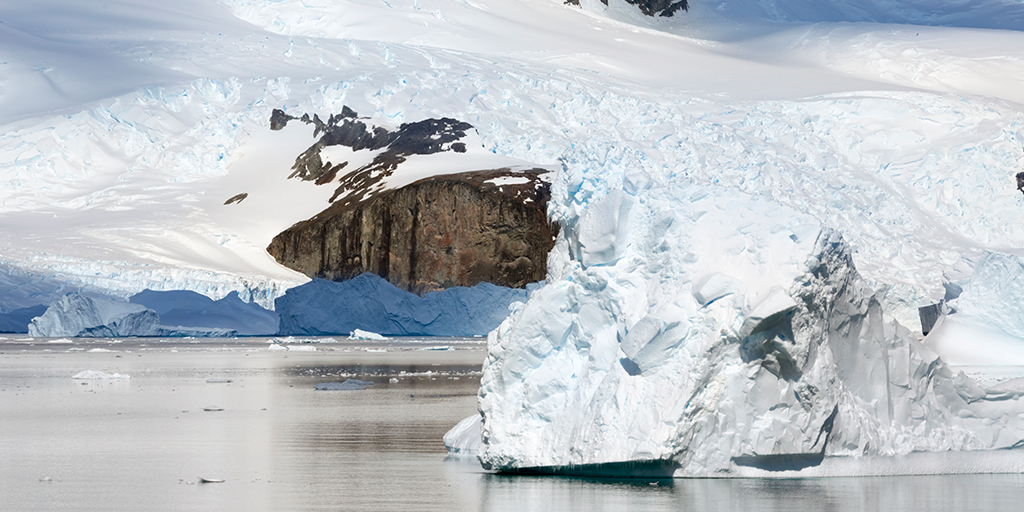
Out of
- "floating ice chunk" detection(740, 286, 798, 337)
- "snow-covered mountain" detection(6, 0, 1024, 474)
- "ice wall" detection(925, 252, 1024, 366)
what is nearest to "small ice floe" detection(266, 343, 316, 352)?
"snow-covered mountain" detection(6, 0, 1024, 474)

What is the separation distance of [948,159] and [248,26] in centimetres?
4330

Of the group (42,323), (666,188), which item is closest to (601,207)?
(666,188)

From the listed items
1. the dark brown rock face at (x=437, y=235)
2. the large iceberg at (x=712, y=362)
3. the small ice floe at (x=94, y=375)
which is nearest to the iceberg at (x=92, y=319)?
the small ice floe at (x=94, y=375)

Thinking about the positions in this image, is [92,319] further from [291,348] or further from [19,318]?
[291,348]

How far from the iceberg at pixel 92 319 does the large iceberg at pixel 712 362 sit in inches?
1132

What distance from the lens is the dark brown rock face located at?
52.8 m

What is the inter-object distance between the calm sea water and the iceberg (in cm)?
1733

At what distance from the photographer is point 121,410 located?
44.0 feet

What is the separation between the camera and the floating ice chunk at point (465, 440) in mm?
9391

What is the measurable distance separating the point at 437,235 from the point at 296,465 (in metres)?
46.2

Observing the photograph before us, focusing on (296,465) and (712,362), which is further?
(296,465)

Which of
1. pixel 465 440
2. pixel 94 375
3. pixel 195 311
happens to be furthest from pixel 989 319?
pixel 195 311

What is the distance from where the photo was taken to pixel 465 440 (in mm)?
9492

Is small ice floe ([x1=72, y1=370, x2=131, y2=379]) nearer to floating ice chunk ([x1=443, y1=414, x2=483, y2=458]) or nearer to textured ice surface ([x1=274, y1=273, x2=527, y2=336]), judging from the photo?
floating ice chunk ([x1=443, y1=414, x2=483, y2=458])
